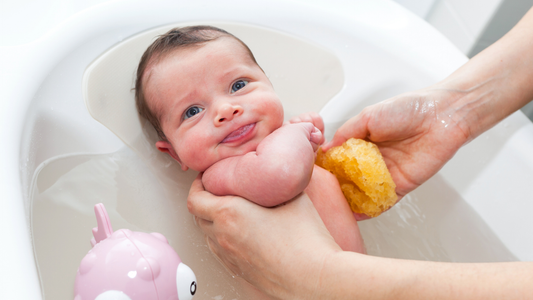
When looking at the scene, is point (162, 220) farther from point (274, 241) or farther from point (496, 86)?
point (496, 86)

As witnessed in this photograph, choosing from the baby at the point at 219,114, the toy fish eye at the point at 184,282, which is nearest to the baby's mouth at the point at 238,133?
the baby at the point at 219,114

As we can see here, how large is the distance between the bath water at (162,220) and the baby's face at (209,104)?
16 cm

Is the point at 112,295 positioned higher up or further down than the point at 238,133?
further down

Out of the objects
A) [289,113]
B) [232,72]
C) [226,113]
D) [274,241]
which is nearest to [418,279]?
[274,241]

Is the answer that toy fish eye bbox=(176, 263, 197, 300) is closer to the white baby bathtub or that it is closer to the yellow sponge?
the white baby bathtub

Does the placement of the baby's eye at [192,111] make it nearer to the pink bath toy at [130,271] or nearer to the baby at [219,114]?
the baby at [219,114]

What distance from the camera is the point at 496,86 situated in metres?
1.04

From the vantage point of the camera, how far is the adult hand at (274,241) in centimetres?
71

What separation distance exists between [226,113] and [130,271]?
0.38 metres

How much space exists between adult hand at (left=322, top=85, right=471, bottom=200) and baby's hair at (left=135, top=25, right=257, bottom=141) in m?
0.42

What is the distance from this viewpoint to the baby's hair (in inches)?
38.3

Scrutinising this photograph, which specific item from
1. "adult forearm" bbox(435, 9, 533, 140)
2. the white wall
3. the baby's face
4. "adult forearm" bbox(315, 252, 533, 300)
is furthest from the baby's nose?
the white wall

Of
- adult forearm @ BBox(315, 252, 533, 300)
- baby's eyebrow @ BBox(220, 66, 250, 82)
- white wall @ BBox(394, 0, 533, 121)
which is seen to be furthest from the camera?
white wall @ BBox(394, 0, 533, 121)

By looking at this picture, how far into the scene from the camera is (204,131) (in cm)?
91
